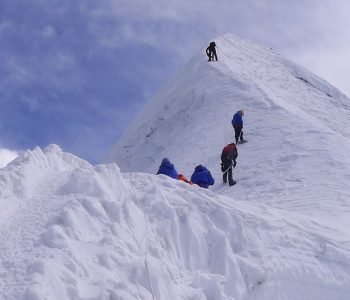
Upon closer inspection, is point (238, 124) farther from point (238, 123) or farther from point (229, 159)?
point (229, 159)

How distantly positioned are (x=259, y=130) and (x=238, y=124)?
5.65ft

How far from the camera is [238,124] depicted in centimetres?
2172

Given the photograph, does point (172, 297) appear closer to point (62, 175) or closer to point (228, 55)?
point (62, 175)

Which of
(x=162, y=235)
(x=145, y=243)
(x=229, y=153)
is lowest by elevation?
(x=145, y=243)

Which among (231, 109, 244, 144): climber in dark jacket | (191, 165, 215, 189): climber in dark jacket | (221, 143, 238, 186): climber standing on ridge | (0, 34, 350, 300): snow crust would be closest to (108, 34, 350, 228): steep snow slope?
(0, 34, 350, 300): snow crust

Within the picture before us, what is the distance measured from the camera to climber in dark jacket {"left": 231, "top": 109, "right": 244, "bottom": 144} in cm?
2145

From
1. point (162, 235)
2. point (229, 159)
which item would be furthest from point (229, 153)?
point (162, 235)

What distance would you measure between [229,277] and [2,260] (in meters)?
3.37

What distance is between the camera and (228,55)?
35.7 m

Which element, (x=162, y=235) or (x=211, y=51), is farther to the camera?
(x=211, y=51)

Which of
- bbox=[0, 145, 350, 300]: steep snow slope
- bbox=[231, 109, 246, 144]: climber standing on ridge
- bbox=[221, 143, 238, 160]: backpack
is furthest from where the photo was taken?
bbox=[231, 109, 246, 144]: climber standing on ridge

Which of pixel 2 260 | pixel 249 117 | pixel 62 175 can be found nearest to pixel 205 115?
pixel 249 117

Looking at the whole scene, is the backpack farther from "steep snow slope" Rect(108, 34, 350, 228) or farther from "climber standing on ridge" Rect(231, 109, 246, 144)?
"climber standing on ridge" Rect(231, 109, 246, 144)

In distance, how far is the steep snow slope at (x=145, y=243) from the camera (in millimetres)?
7594
